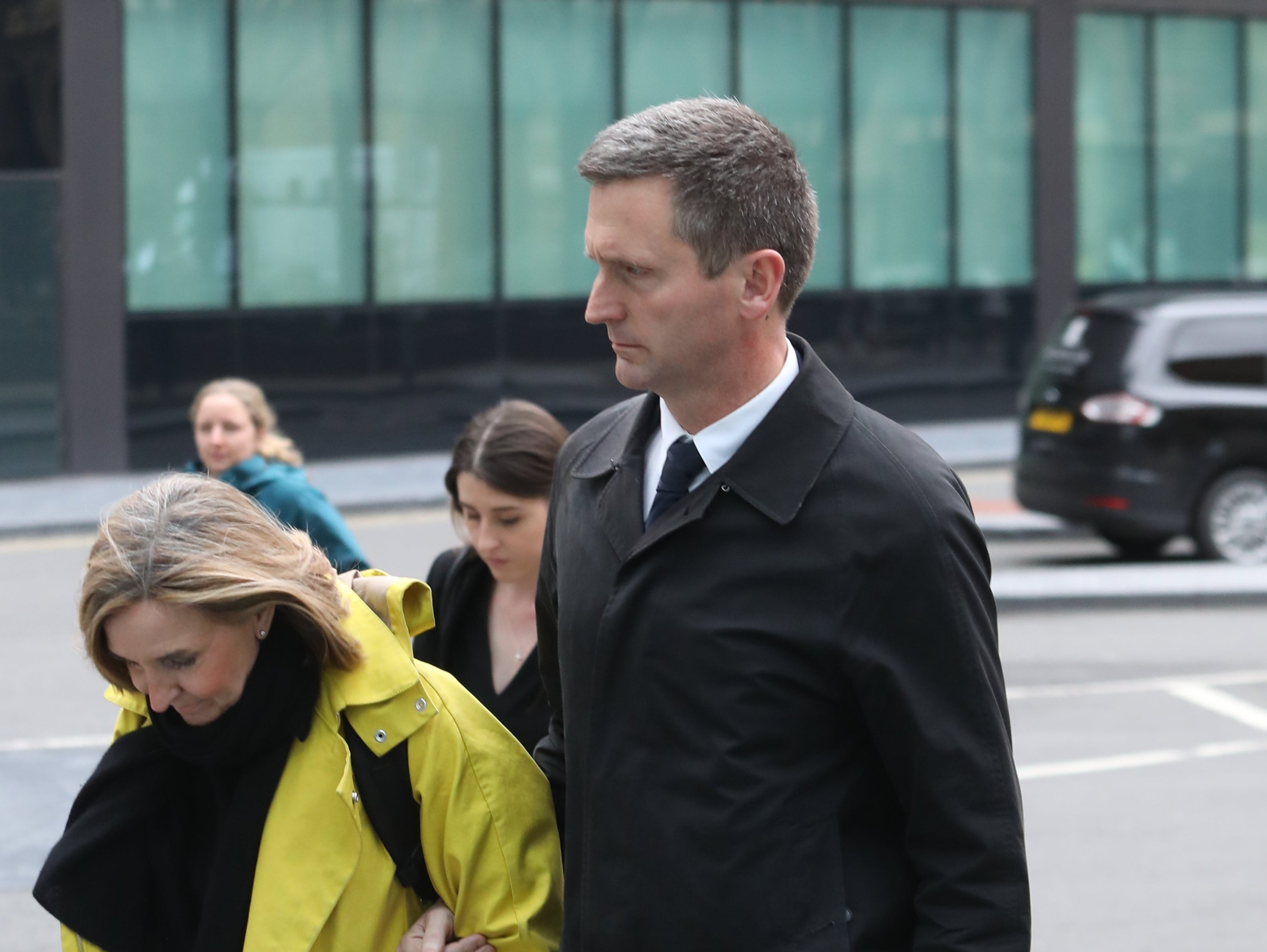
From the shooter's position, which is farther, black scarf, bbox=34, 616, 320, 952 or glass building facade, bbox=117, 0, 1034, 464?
glass building facade, bbox=117, 0, 1034, 464

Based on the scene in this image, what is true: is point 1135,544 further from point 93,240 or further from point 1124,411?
point 93,240

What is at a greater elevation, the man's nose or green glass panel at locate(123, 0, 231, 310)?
green glass panel at locate(123, 0, 231, 310)

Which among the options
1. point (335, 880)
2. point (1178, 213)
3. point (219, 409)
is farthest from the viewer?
point (1178, 213)

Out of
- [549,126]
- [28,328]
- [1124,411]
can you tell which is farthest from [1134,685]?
A: [549,126]

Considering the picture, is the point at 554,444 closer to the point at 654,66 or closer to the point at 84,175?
the point at 84,175

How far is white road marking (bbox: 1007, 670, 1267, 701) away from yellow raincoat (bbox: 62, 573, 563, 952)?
7.02m

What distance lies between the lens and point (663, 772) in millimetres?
2592

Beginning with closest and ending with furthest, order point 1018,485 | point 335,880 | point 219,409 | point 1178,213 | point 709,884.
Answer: point 709,884 → point 335,880 → point 219,409 → point 1018,485 → point 1178,213

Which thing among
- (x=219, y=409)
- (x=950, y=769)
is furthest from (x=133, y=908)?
(x=219, y=409)

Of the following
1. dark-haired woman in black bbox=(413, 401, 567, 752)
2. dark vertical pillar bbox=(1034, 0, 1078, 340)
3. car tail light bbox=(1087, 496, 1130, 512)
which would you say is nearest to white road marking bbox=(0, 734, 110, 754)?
dark-haired woman in black bbox=(413, 401, 567, 752)

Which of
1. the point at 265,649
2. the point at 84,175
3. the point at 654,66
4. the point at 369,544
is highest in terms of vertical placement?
the point at 654,66

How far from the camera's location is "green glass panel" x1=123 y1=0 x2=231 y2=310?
63.1ft

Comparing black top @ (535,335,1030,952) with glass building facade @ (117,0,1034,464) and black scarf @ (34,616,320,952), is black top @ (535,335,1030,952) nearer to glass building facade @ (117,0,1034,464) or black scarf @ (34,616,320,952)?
black scarf @ (34,616,320,952)

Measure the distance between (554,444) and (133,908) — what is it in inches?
75.4
